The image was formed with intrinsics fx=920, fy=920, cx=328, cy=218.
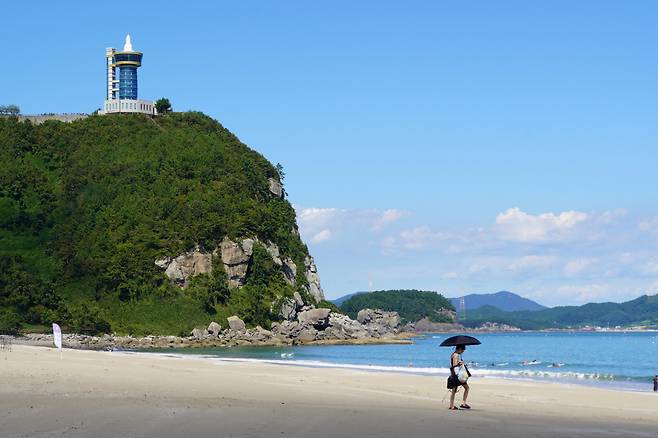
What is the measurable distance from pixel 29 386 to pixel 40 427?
965 cm

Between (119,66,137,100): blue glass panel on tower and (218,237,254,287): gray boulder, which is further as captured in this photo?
(119,66,137,100): blue glass panel on tower

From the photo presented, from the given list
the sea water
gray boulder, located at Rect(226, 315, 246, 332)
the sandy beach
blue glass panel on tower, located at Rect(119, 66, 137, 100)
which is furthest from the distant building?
the sandy beach

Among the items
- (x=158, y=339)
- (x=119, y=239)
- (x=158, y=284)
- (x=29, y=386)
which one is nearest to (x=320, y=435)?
(x=29, y=386)

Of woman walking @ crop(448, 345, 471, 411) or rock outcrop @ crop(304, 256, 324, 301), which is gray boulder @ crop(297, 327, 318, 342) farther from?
woman walking @ crop(448, 345, 471, 411)

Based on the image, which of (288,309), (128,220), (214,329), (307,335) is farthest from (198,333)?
(128,220)

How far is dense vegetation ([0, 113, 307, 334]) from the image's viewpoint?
135 m

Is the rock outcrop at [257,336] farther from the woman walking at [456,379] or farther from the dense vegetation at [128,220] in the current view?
the woman walking at [456,379]

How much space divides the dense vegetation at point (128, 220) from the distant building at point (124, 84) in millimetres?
4556

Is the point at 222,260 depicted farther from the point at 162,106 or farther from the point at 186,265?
the point at 162,106

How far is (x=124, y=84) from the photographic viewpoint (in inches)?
7308

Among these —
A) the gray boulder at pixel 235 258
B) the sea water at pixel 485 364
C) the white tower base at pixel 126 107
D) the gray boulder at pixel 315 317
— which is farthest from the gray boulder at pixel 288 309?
the white tower base at pixel 126 107

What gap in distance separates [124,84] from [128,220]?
137 feet

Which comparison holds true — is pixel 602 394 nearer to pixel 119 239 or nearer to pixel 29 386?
pixel 29 386

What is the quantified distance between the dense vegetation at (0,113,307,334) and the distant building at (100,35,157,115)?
456 cm
